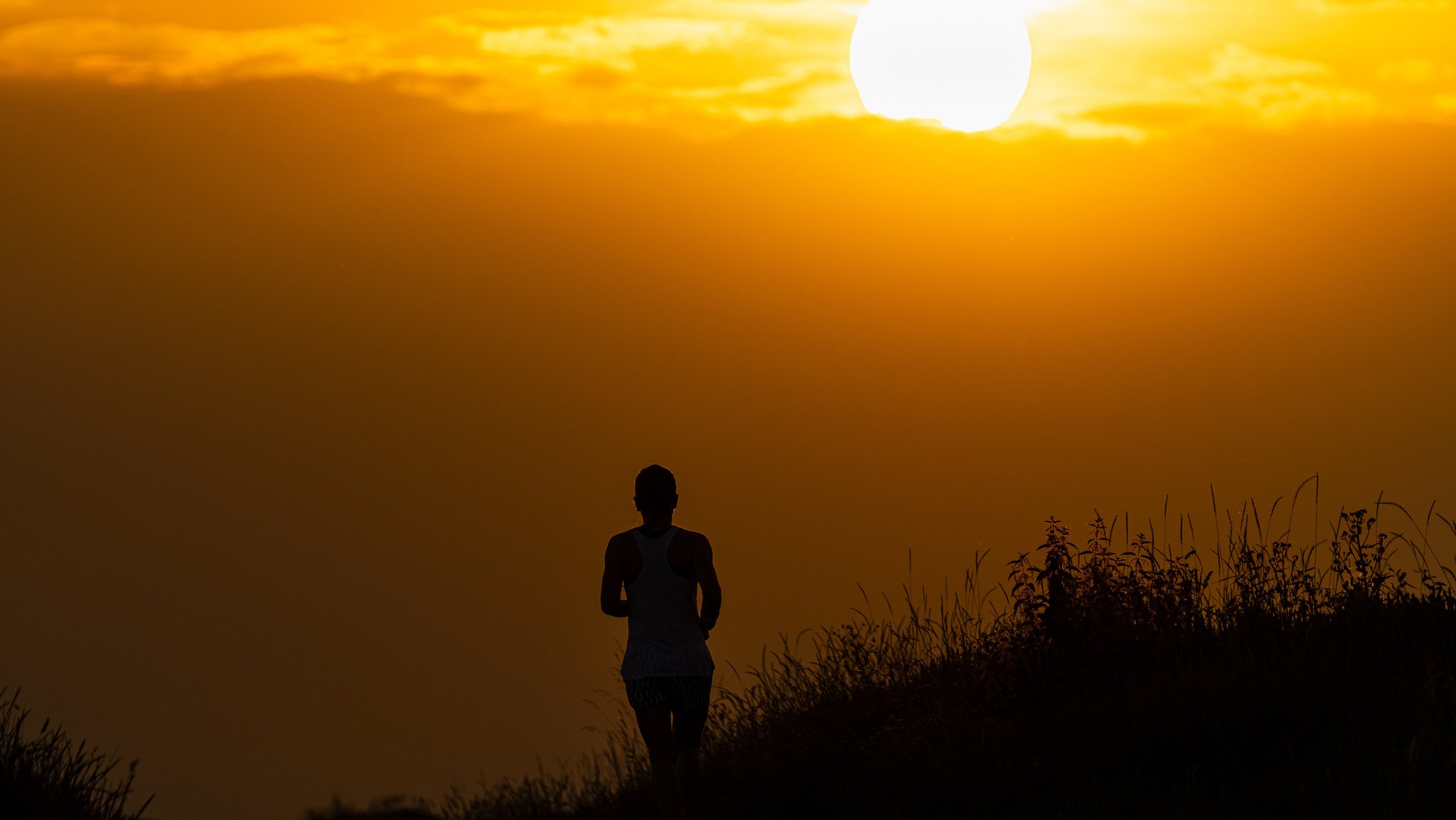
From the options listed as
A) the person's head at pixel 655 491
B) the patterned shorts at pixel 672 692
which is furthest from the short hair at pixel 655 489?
the patterned shorts at pixel 672 692

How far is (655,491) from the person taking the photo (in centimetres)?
766

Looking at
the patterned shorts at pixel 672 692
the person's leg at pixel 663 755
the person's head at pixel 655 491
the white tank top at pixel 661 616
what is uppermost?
Result: the person's head at pixel 655 491

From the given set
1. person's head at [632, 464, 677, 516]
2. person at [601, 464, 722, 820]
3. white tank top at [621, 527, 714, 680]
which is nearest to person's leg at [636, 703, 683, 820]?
person at [601, 464, 722, 820]

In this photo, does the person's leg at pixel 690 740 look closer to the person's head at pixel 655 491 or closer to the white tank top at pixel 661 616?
the white tank top at pixel 661 616

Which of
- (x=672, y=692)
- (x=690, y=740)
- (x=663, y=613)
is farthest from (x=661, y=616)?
(x=690, y=740)

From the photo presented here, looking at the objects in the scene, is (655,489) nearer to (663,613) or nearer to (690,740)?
(663,613)

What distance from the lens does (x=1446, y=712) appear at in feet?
24.2

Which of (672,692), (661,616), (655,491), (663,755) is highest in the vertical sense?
(655,491)

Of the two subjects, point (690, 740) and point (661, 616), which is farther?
point (690, 740)

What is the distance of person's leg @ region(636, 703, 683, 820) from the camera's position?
771 cm

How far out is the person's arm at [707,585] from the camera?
25.1ft

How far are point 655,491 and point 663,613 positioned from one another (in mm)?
654

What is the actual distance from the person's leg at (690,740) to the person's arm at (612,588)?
1.82 feet

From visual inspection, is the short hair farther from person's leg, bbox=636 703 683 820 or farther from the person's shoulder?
person's leg, bbox=636 703 683 820
